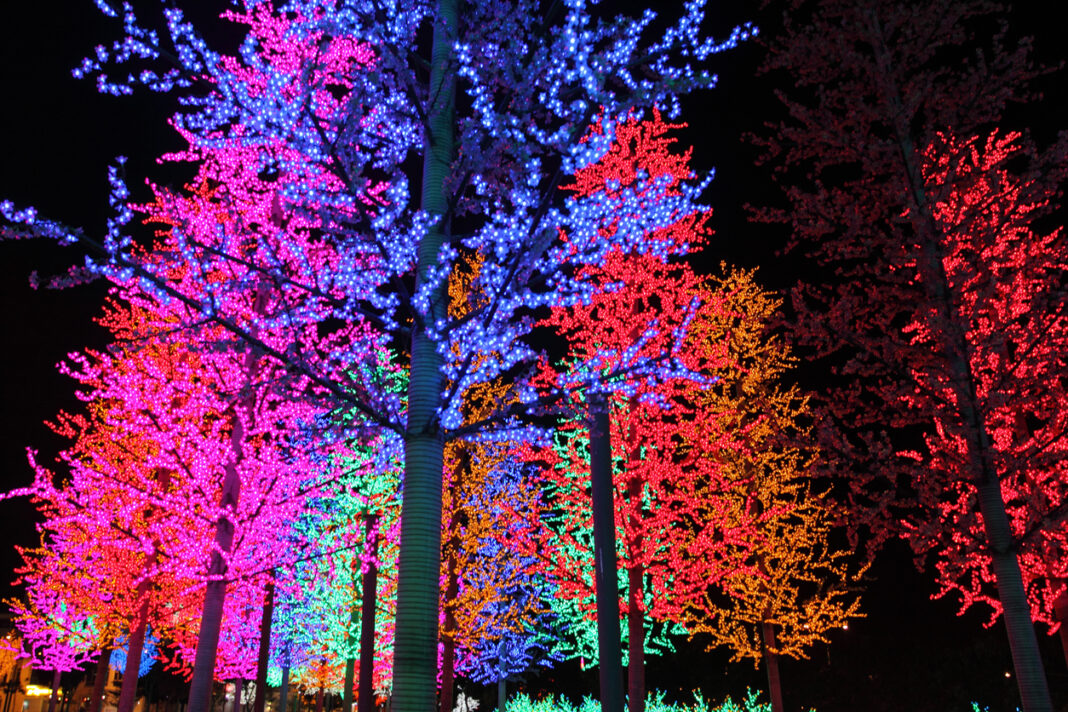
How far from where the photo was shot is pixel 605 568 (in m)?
6.62

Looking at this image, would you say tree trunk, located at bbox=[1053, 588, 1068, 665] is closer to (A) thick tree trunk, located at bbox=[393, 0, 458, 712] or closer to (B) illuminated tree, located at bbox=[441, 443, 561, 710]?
(B) illuminated tree, located at bbox=[441, 443, 561, 710]

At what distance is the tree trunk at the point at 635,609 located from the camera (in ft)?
35.8

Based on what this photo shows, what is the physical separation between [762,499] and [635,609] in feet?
16.8

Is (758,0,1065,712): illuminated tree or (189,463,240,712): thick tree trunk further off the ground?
(758,0,1065,712): illuminated tree

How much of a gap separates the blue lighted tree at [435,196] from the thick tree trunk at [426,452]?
0.02 metres

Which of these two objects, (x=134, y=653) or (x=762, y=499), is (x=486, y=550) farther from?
(x=134, y=653)

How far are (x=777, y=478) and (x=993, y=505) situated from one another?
335 inches

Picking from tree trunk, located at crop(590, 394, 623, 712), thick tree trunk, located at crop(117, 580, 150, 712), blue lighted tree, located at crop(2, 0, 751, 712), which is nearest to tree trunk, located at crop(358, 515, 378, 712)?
thick tree trunk, located at crop(117, 580, 150, 712)

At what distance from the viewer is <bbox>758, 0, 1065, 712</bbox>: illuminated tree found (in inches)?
285

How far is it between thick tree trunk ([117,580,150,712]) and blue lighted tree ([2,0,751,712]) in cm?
828

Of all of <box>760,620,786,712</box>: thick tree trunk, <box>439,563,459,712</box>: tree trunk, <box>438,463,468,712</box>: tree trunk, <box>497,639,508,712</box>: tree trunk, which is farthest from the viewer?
<box>497,639,508,712</box>: tree trunk

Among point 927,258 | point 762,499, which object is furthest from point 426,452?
point 762,499

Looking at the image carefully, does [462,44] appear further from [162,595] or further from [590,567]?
[162,595]

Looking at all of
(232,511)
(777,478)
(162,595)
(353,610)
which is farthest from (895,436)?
(162,595)
